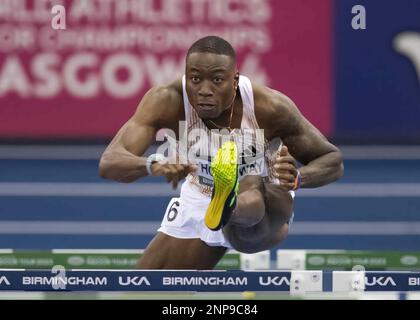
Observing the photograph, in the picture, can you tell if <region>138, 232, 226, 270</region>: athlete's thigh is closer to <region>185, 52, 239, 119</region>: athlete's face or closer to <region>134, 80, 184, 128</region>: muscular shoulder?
<region>134, 80, 184, 128</region>: muscular shoulder

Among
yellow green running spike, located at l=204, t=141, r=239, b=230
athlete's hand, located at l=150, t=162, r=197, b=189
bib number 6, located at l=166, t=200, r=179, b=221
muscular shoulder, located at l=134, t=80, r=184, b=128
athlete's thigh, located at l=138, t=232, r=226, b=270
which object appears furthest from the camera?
bib number 6, located at l=166, t=200, r=179, b=221

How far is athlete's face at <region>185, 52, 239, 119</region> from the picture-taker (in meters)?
5.04

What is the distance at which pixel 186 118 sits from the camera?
5285 mm

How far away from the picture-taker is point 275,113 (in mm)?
5305

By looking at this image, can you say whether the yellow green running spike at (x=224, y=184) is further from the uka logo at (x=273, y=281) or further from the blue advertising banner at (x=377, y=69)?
the blue advertising banner at (x=377, y=69)

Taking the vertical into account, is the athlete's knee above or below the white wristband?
below

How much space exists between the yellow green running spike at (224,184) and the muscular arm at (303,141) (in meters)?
0.57

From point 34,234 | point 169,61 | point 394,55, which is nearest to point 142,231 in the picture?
point 34,234

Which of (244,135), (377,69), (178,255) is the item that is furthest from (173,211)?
(377,69)

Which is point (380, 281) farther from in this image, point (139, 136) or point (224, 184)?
point (139, 136)

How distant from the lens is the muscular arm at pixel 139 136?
495cm

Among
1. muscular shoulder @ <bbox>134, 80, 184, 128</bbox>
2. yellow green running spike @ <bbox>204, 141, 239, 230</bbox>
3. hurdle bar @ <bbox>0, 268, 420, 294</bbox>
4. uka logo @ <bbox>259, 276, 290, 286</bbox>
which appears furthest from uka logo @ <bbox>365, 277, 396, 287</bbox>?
muscular shoulder @ <bbox>134, 80, 184, 128</bbox>

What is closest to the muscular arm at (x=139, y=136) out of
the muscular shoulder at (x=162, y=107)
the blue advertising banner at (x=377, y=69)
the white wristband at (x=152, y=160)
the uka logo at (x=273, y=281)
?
the muscular shoulder at (x=162, y=107)

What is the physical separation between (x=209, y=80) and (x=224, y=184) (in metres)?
0.54
